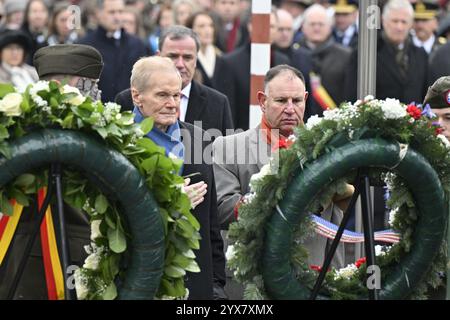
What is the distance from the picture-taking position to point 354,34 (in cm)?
1842

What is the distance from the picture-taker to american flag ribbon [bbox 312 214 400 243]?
747 centimetres

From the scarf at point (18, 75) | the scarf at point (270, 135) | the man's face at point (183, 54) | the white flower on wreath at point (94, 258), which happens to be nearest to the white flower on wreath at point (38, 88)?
the white flower on wreath at point (94, 258)

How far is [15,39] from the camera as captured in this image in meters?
14.5

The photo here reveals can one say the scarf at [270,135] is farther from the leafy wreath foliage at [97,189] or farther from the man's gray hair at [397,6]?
the man's gray hair at [397,6]

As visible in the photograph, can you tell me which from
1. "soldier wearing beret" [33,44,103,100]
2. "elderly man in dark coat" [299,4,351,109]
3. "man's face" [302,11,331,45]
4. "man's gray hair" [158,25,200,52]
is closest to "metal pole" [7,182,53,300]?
"soldier wearing beret" [33,44,103,100]

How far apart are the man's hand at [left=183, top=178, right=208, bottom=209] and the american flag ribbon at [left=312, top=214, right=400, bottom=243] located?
0.64 meters

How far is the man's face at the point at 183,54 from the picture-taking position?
10144 millimetres

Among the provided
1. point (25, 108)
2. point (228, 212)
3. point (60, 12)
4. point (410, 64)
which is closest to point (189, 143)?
point (228, 212)

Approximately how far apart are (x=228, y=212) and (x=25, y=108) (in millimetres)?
2283

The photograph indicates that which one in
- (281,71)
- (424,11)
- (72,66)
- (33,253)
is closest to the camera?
(33,253)

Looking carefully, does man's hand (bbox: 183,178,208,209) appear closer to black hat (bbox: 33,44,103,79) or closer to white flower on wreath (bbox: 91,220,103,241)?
white flower on wreath (bbox: 91,220,103,241)

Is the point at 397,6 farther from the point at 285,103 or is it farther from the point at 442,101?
the point at 285,103

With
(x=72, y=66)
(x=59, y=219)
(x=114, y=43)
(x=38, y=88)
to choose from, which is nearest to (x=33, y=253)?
(x=59, y=219)

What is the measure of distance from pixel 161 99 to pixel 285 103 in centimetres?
103
